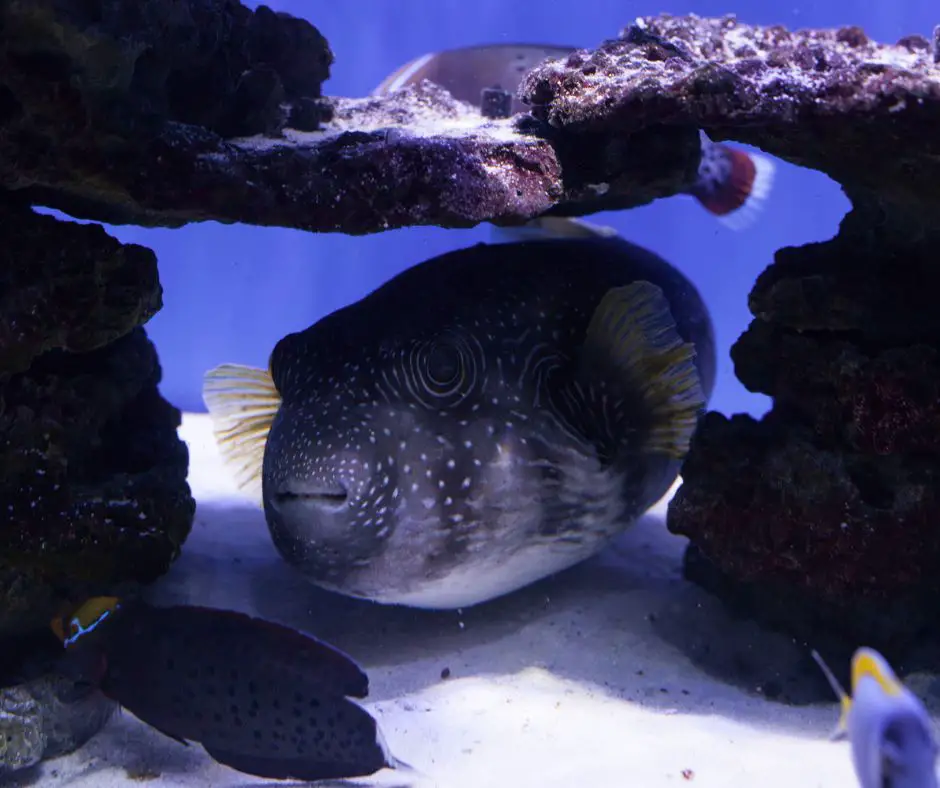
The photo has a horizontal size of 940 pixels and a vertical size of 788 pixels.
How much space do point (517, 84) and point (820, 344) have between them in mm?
3779

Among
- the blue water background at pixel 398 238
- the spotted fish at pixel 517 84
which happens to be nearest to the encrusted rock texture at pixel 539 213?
the spotted fish at pixel 517 84

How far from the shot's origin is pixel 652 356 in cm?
357

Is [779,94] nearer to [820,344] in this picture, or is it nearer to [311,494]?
[820,344]

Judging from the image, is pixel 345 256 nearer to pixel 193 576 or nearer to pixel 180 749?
pixel 193 576

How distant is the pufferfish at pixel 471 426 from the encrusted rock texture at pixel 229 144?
61cm

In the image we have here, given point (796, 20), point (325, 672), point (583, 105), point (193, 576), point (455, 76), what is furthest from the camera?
point (796, 20)

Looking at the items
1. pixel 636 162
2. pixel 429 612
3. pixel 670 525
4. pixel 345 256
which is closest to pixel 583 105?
pixel 636 162

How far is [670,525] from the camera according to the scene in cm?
336

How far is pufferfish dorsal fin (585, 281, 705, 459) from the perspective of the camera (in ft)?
11.7

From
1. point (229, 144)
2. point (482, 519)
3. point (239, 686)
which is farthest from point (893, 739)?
point (229, 144)

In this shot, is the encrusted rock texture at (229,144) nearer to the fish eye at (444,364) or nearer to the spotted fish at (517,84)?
the fish eye at (444,364)

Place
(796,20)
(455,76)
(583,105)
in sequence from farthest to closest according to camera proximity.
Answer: (796,20)
(455,76)
(583,105)

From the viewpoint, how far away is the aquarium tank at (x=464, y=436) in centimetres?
253

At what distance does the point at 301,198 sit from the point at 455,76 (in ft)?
14.5
